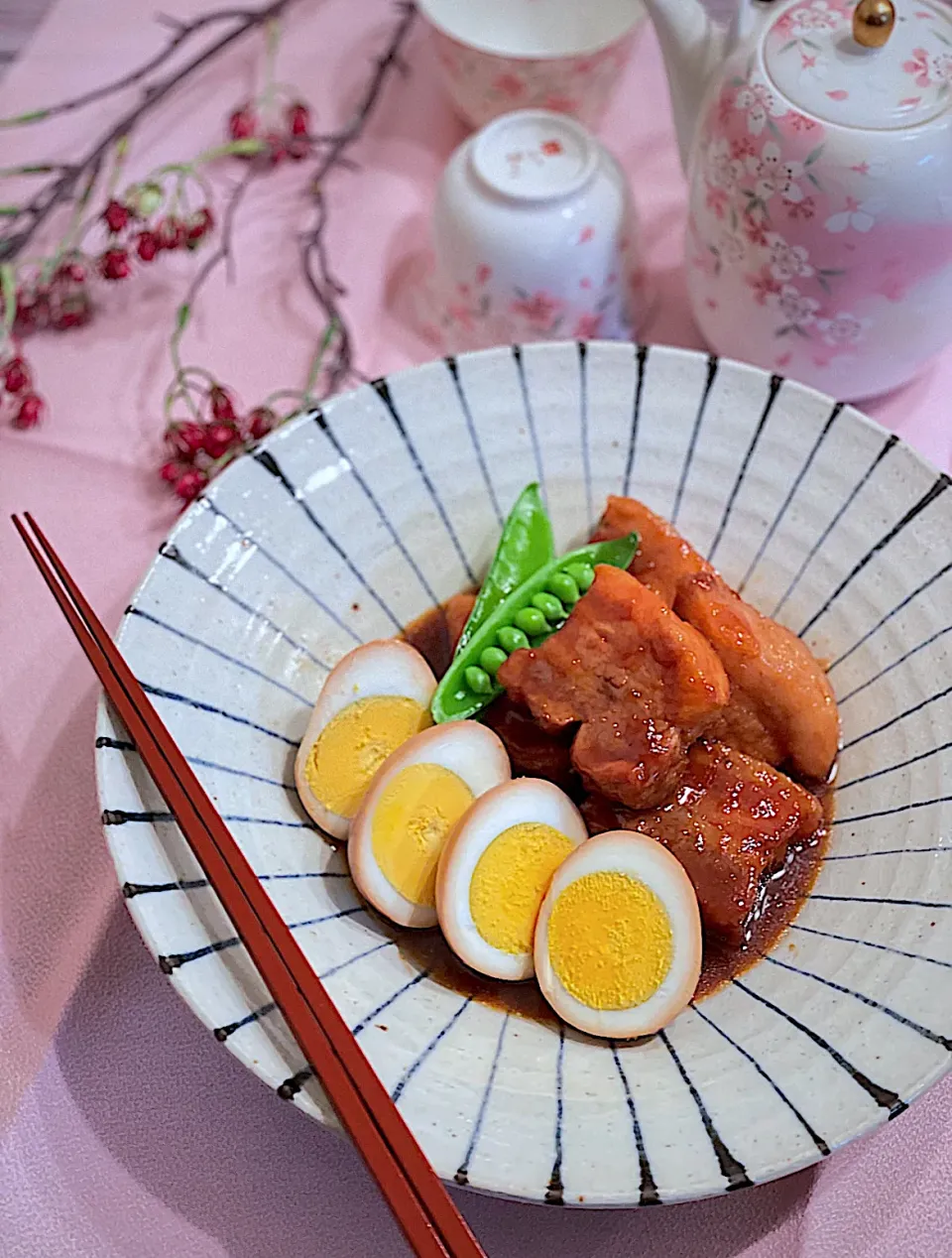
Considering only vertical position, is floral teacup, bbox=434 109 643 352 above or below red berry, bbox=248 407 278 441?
above

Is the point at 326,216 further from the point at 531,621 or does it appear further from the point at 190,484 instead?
the point at 531,621

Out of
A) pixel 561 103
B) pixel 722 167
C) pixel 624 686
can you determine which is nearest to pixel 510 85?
pixel 561 103

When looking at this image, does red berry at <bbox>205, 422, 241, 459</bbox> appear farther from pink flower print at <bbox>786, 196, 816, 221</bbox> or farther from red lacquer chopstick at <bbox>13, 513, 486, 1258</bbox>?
pink flower print at <bbox>786, 196, 816, 221</bbox>

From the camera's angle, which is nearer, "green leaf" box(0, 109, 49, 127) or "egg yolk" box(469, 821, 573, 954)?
"egg yolk" box(469, 821, 573, 954)

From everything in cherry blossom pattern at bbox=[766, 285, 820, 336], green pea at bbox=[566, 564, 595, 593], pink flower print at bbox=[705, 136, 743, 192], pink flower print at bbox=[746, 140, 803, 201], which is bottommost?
green pea at bbox=[566, 564, 595, 593]

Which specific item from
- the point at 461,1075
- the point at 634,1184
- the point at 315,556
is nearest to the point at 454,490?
the point at 315,556

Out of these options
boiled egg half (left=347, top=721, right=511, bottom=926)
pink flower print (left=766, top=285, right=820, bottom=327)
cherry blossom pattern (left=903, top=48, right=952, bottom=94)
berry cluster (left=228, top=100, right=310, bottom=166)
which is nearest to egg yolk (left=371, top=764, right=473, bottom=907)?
boiled egg half (left=347, top=721, right=511, bottom=926)
